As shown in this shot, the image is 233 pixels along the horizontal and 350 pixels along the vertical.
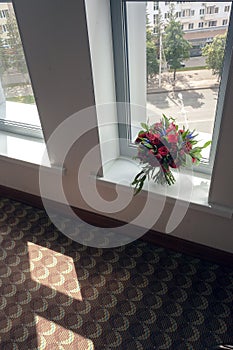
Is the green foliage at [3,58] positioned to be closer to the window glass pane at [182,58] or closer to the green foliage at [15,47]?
the green foliage at [15,47]

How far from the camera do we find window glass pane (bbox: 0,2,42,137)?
1.44 m

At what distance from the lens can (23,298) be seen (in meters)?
1.37

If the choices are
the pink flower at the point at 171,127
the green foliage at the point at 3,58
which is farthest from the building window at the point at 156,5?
the green foliage at the point at 3,58

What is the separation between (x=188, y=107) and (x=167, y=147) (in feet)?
0.64

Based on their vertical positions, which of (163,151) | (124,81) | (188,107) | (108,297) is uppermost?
(124,81)

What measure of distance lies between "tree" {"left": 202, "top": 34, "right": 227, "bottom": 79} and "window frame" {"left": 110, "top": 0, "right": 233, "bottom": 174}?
0.03m

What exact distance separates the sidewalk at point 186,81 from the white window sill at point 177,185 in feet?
1.26

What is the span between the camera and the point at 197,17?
1.08 metres

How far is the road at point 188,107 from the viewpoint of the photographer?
123 cm

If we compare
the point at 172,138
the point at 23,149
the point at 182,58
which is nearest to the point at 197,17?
the point at 182,58

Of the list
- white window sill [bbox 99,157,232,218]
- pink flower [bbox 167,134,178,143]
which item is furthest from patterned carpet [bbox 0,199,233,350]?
pink flower [bbox 167,134,178,143]

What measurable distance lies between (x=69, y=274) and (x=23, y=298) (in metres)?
0.23

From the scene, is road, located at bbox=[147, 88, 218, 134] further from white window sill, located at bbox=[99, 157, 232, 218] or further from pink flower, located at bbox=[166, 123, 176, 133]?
white window sill, located at bbox=[99, 157, 232, 218]

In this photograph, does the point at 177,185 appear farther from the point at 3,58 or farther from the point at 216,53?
the point at 3,58
